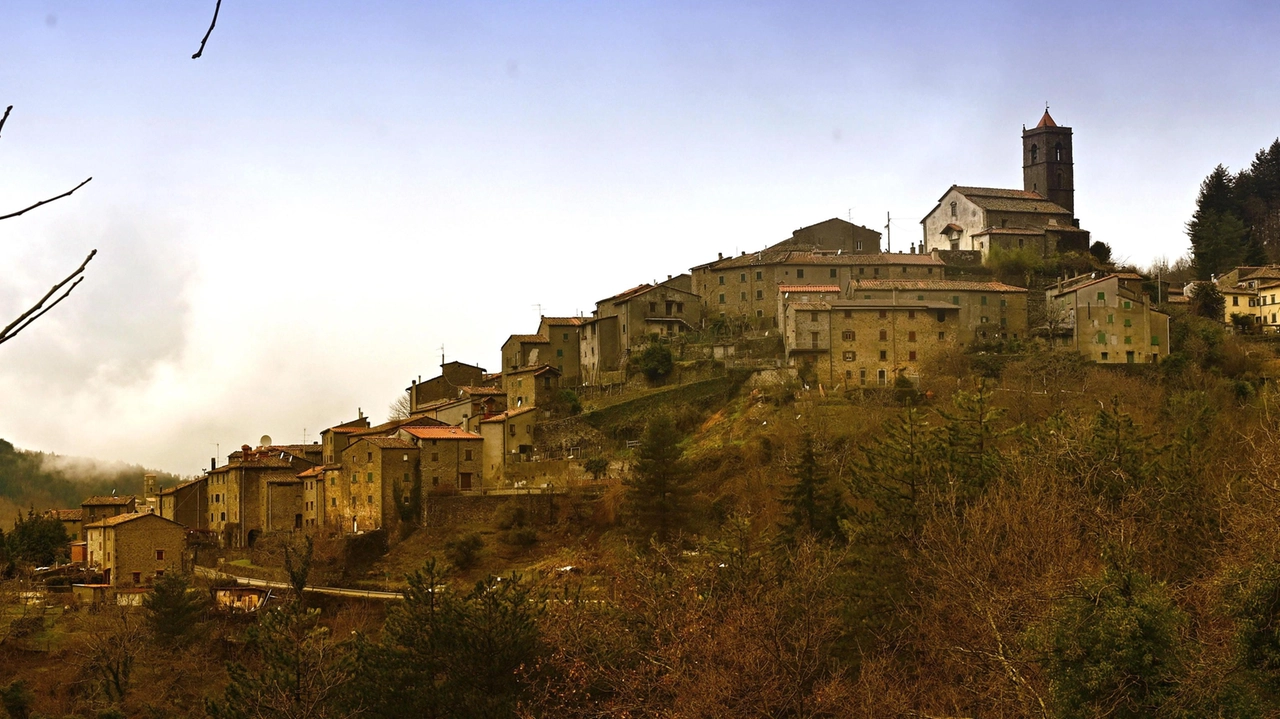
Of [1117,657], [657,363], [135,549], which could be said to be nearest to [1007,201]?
[657,363]

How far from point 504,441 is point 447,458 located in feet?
9.24

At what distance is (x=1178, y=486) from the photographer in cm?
3556

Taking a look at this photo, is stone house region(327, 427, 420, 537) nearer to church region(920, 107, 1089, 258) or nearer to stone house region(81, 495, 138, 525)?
stone house region(81, 495, 138, 525)

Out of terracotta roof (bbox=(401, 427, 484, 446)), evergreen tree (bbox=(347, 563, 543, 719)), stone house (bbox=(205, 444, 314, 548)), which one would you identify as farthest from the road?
evergreen tree (bbox=(347, 563, 543, 719))

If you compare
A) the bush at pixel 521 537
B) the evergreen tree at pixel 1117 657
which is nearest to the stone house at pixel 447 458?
the bush at pixel 521 537

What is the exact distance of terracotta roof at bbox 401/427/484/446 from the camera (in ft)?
200

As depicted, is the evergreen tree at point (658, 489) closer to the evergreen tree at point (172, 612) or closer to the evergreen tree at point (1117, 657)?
the evergreen tree at point (172, 612)

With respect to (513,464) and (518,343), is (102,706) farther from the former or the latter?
(518,343)

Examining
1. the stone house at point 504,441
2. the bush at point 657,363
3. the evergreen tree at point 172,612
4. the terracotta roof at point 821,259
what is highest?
the terracotta roof at point 821,259

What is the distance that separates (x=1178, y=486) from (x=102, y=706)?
103 ft

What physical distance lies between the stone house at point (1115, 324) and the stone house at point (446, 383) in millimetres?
33029

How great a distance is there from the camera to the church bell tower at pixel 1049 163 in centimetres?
8800

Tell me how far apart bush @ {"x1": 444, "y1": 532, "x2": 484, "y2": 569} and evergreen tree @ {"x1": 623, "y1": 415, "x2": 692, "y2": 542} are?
673 cm

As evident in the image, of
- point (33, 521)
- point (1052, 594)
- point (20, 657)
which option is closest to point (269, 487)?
point (33, 521)
